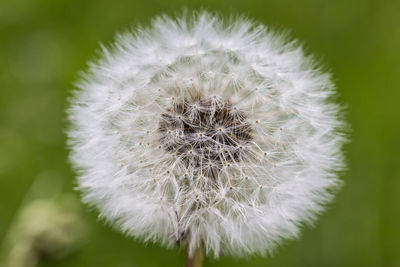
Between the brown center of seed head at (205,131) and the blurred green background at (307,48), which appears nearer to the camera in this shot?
the brown center of seed head at (205,131)

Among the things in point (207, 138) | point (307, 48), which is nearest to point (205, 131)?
point (207, 138)

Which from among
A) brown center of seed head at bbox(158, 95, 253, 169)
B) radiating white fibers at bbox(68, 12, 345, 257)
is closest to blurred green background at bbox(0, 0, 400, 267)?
radiating white fibers at bbox(68, 12, 345, 257)

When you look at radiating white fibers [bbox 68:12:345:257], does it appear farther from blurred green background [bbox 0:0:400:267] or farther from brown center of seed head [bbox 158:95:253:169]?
blurred green background [bbox 0:0:400:267]

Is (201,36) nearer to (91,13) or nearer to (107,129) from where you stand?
(107,129)

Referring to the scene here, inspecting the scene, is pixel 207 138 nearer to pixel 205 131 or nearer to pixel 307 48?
pixel 205 131

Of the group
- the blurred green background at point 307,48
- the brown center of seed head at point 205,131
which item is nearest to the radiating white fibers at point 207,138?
the brown center of seed head at point 205,131

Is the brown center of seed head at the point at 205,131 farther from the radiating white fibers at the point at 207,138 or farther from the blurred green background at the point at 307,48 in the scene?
the blurred green background at the point at 307,48
